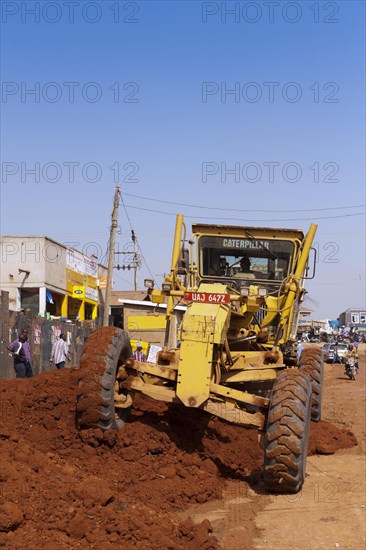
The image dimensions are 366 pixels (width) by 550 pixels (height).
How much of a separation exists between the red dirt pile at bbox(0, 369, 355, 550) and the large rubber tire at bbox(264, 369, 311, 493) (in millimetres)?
734

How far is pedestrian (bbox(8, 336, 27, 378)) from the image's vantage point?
1608cm

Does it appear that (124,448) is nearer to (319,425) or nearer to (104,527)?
(104,527)

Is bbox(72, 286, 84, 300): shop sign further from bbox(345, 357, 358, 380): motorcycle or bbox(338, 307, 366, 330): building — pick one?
bbox(338, 307, 366, 330): building

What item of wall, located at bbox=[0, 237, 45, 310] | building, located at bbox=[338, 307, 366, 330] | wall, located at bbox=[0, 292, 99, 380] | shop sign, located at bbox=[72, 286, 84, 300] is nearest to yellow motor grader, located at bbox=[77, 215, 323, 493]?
wall, located at bbox=[0, 292, 99, 380]

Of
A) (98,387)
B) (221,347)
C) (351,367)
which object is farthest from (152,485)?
(351,367)

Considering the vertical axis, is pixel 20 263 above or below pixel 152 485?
above

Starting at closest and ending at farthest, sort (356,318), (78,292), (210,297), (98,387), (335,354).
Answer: (98,387), (210,297), (78,292), (335,354), (356,318)

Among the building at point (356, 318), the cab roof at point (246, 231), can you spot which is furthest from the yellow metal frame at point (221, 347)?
the building at point (356, 318)

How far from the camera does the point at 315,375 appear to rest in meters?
11.8

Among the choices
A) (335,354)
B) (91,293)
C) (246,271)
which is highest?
(91,293)

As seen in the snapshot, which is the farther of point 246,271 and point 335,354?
point 335,354

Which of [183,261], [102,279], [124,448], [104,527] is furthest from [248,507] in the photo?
[102,279]

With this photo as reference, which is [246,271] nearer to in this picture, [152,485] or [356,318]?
[152,485]

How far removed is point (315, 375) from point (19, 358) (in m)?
7.21
